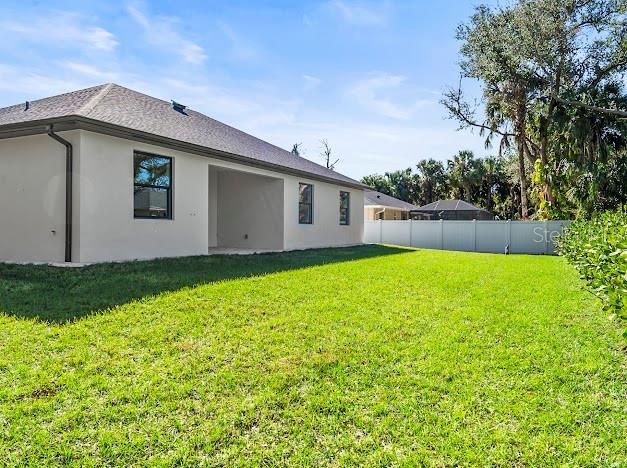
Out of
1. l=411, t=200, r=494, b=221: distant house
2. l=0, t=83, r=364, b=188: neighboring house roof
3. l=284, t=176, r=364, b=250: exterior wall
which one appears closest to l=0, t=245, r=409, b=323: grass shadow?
l=0, t=83, r=364, b=188: neighboring house roof

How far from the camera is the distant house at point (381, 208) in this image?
28.3 m

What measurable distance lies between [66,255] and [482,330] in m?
7.33

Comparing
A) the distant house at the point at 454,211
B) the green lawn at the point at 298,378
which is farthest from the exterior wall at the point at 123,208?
the distant house at the point at 454,211

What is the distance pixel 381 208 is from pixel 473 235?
33.4ft

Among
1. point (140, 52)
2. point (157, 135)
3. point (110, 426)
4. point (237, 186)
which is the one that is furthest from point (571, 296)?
point (140, 52)

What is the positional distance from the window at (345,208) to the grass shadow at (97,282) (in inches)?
333

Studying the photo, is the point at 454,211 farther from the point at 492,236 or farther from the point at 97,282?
the point at 97,282

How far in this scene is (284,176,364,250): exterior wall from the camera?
13805mm

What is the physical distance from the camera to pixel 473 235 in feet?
62.0

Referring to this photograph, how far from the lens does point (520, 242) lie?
58.9ft

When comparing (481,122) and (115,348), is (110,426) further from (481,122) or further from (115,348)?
Result: (481,122)

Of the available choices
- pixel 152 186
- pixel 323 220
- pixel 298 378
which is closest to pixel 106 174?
pixel 152 186

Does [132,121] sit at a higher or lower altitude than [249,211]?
higher

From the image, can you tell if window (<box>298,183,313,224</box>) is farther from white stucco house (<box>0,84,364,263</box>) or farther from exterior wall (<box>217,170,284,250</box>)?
white stucco house (<box>0,84,364,263</box>)
